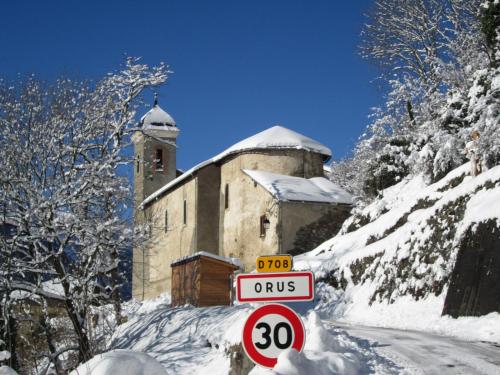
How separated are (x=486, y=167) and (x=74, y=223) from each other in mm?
13117

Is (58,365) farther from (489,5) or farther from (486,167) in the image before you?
(489,5)

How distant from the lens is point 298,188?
3594cm

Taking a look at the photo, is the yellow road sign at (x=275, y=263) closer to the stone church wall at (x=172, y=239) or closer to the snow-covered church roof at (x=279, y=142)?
the snow-covered church roof at (x=279, y=142)

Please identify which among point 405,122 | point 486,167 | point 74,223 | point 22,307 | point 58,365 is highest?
point 405,122

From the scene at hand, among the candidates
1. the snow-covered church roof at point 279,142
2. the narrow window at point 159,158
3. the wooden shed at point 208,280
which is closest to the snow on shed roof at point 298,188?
the snow-covered church roof at point 279,142

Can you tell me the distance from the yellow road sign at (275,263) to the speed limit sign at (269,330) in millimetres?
378

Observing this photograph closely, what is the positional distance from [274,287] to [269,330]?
0.42 metres

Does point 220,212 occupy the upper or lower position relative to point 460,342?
upper

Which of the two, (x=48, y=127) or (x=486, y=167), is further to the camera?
(x=486, y=167)

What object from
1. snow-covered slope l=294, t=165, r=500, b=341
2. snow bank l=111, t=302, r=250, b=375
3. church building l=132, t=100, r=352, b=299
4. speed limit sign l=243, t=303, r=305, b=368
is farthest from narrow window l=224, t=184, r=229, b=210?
speed limit sign l=243, t=303, r=305, b=368

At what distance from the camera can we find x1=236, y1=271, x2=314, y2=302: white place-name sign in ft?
21.1

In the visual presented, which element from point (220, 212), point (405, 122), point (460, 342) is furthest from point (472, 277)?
point (220, 212)

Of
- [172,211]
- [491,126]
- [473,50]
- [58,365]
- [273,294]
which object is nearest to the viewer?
[273,294]

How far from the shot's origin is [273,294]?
645 cm
